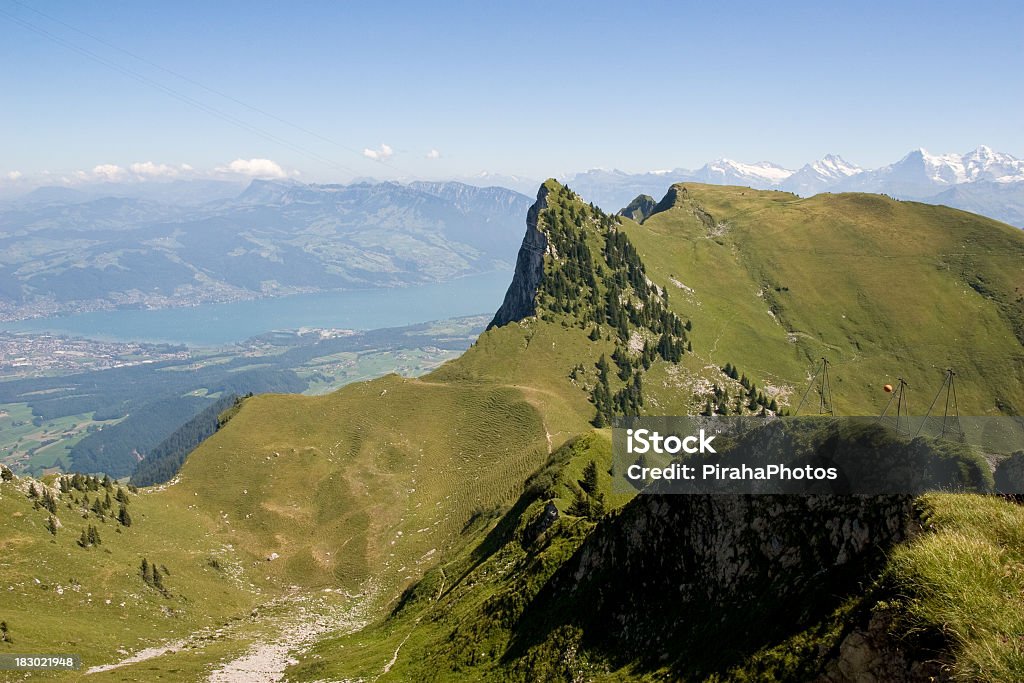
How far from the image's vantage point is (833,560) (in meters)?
21.9

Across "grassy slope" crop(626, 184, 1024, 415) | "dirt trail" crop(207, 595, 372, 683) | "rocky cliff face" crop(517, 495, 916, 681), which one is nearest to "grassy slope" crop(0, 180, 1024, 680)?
"grassy slope" crop(626, 184, 1024, 415)

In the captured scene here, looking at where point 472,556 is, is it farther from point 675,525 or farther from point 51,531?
point 51,531

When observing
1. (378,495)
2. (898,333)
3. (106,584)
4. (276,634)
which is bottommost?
(276,634)

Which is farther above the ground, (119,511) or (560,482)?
(560,482)

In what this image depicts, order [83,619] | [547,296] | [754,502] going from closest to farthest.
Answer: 1. [754,502]
2. [83,619]
3. [547,296]

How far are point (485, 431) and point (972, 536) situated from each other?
103 metres

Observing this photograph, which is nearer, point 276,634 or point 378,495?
point 276,634

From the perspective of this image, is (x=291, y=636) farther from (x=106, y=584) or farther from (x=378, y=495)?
(x=378, y=495)

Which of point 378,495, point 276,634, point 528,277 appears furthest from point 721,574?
point 528,277

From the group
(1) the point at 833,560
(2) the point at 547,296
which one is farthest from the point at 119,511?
(2) the point at 547,296

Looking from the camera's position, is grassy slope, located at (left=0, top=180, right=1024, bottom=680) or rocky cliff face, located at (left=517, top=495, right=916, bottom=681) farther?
grassy slope, located at (left=0, top=180, right=1024, bottom=680)
